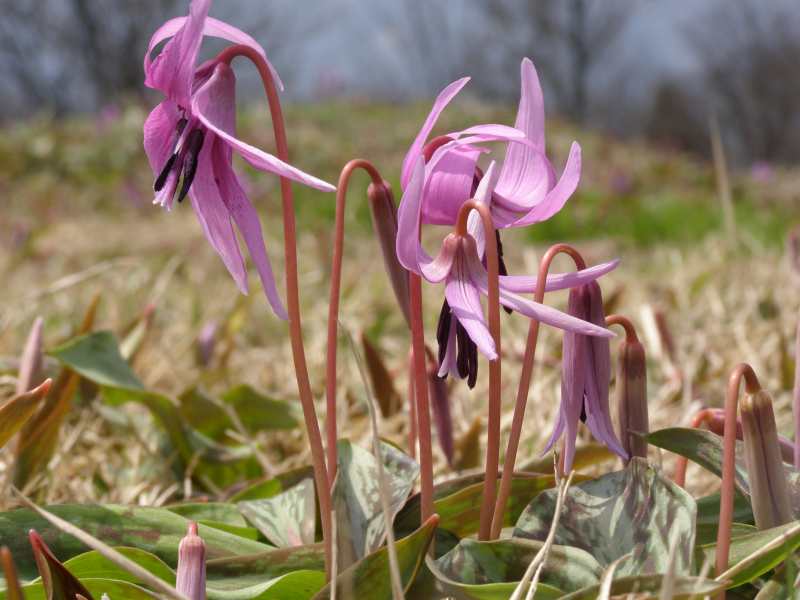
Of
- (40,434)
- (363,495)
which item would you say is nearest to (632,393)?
(363,495)

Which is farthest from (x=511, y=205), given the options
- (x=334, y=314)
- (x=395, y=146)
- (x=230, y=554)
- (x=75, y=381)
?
(x=395, y=146)

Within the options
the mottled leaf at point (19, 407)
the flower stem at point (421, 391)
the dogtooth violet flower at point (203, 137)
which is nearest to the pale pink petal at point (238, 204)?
the dogtooth violet flower at point (203, 137)

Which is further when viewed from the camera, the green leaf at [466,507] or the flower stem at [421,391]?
the green leaf at [466,507]

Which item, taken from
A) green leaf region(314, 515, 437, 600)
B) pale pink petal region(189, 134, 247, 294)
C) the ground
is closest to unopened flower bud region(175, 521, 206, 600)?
green leaf region(314, 515, 437, 600)

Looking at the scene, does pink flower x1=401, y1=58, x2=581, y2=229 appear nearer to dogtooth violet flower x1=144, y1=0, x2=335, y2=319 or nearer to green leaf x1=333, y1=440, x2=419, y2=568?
dogtooth violet flower x1=144, y1=0, x2=335, y2=319

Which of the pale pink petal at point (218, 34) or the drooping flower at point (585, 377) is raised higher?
the pale pink petal at point (218, 34)

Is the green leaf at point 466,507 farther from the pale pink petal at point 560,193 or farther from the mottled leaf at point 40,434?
the mottled leaf at point 40,434
